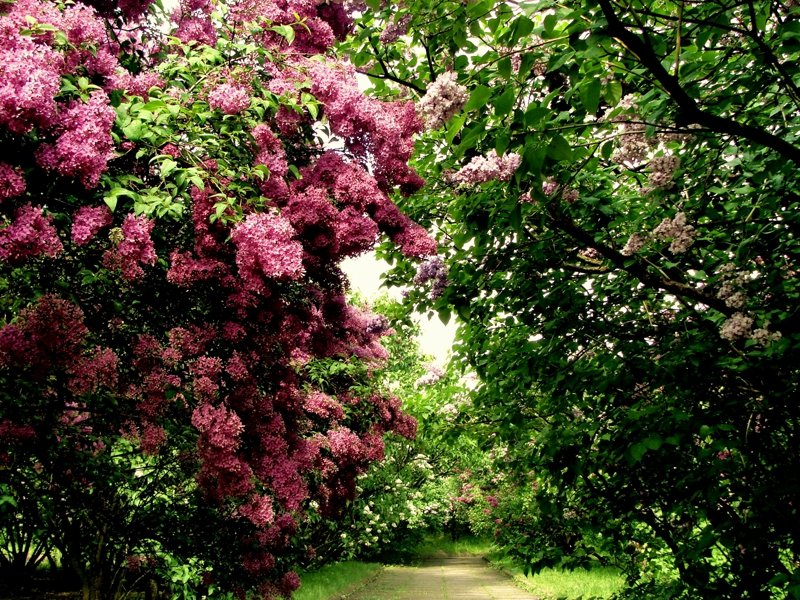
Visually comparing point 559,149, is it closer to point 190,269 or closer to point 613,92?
point 613,92

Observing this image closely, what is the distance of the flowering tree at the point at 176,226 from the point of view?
11.1 feet

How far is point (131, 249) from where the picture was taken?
3498 millimetres

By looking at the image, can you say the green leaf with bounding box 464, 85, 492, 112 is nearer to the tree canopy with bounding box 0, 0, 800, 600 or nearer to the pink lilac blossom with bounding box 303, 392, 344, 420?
the tree canopy with bounding box 0, 0, 800, 600

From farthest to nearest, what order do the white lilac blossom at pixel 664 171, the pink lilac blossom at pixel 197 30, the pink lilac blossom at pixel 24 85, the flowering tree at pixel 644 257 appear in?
the pink lilac blossom at pixel 197 30
the white lilac blossom at pixel 664 171
the pink lilac blossom at pixel 24 85
the flowering tree at pixel 644 257

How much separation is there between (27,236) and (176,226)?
1.30 meters

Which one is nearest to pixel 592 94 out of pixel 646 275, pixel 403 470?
pixel 646 275

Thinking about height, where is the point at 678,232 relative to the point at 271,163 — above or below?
below

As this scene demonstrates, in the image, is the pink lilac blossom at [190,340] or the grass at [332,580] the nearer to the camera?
the pink lilac blossom at [190,340]

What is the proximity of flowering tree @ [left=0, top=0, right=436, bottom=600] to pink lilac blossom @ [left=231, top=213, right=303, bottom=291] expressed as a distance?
0.04 ft

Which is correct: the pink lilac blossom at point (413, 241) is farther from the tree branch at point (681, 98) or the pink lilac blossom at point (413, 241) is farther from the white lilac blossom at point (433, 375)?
the white lilac blossom at point (433, 375)

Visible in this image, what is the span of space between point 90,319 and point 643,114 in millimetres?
3977

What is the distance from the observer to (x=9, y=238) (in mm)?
3111

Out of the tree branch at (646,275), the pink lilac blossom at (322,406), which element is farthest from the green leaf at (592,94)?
the pink lilac blossom at (322,406)

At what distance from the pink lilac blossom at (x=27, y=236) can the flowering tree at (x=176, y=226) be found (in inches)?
0.4
